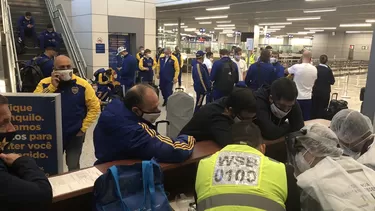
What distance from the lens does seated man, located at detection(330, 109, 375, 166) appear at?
7.20ft

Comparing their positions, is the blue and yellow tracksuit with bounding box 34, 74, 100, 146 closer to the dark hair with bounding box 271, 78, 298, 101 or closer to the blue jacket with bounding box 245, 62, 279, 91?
the dark hair with bounding box 271, 78, 298, 101

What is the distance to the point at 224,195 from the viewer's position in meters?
1.30

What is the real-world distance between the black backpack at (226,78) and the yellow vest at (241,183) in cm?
462

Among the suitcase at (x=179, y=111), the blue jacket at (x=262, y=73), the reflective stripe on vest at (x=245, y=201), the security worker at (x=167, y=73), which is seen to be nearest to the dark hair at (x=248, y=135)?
the reflective stripe on vest at (x=245, y=201)

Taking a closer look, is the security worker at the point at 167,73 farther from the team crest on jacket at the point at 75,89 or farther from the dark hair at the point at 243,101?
the dark hair at the point at 243,101

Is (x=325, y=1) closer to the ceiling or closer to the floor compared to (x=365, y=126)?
closer to the ceiling

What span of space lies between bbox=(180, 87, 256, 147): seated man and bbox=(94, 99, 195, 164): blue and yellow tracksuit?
0.39 meters

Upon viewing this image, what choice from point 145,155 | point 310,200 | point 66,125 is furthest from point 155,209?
point 66,125

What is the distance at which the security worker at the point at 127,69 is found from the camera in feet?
24.4

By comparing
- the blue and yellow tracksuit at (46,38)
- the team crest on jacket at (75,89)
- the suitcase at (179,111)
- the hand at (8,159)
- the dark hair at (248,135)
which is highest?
the blue and yellow tracksuit at (46,38)

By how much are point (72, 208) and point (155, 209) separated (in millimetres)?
529

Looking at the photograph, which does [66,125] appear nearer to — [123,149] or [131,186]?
[123,149]

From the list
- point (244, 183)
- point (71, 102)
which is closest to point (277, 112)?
point (244, 183)

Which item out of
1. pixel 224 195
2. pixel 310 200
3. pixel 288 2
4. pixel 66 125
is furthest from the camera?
pixel 288 2
